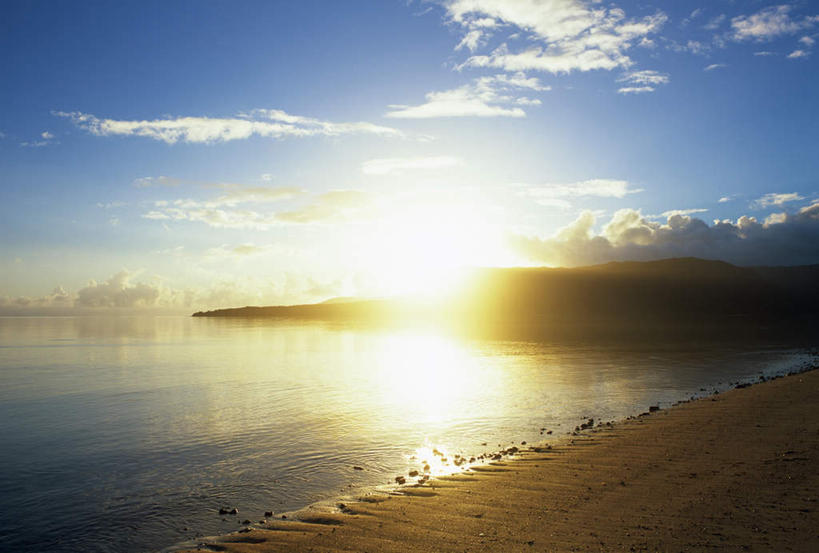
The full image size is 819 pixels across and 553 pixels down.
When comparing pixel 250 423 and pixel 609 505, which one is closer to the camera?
pixel 609 505

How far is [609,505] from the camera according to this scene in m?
13.4

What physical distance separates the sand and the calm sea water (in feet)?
10.7

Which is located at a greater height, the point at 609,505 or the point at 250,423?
the point at 609,505

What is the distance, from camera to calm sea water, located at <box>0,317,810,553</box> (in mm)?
16609

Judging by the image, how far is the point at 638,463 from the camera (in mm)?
17078

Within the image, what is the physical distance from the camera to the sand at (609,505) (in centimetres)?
1149

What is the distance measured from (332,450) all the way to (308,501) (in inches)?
248

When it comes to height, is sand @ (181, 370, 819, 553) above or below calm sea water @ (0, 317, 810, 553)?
above

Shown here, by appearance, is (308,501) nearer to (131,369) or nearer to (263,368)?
(263,368)

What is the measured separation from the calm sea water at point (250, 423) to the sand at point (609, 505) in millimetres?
3247

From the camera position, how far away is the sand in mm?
11492

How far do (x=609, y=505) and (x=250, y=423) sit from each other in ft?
70.8

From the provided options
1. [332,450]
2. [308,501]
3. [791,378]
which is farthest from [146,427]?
[791,378]

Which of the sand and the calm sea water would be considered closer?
the sand
